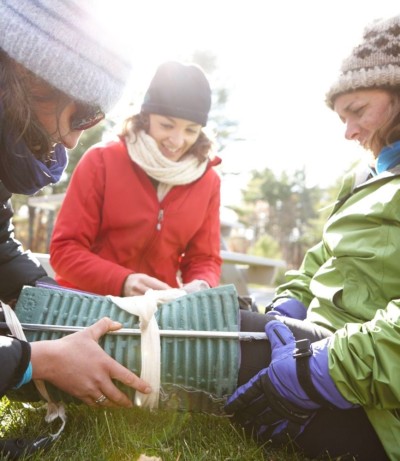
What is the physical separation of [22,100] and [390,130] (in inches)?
53.3

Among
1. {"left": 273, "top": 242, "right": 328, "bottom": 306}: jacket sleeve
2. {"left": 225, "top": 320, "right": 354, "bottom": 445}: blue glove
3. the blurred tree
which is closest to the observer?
{"left": 225, "top": 320, "right": 354, "bottom": 445}: blue glove

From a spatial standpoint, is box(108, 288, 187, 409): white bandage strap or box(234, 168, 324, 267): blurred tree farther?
box(234, 168, 324, 267): blurred tree

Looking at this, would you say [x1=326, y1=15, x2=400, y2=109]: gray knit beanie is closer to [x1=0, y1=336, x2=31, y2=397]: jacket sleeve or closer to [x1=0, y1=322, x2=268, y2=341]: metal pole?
[x1=0, y1=322, x2=268, y2=341]: metal pole

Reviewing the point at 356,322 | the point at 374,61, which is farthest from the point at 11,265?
the point at 374,61

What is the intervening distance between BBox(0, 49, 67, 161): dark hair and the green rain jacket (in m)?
1.14

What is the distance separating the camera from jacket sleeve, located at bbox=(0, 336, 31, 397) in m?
1.56

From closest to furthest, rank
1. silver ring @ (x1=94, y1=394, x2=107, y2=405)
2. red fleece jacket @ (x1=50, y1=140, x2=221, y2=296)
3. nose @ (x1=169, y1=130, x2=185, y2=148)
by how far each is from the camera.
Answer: silver ring @ (x1=94, y1=394, x2=107, y2=405), red fleece jacket @ (x1=50, y1=140, x2=221, y2=296), nose @ (x1=169, y1=130, x2=185, y2=148)

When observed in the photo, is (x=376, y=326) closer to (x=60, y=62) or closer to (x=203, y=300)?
(x=203, y=300)

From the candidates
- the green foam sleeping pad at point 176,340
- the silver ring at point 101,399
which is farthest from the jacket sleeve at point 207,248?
A: the silver ring at point 101,399

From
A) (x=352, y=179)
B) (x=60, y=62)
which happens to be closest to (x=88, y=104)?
(x=60, y=62)

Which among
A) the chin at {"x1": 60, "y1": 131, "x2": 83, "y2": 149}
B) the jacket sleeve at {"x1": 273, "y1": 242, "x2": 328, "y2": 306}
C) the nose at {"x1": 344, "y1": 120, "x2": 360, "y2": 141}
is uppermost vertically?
the nose at {"x1": 344, "y1": 120, "x2": 360, "y2": 141}

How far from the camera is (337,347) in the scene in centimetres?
166

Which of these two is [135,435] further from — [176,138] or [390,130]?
[176,138]

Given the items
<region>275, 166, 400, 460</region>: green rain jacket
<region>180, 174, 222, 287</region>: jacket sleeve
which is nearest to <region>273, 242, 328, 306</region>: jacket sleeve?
<region>275, 166, 400, 460</region>: green rain jacket
